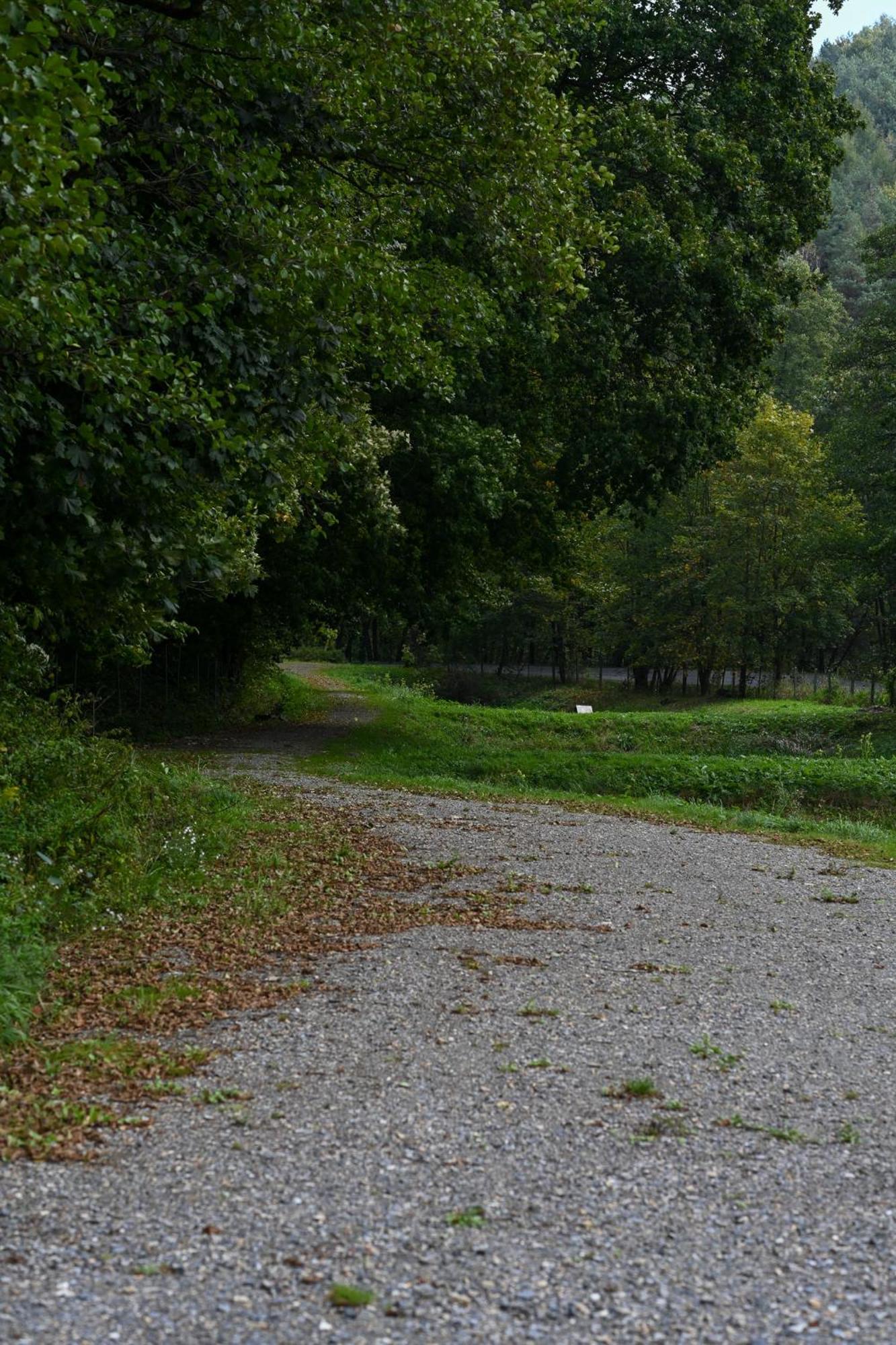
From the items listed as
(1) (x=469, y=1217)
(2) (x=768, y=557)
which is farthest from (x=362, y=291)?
(2) (x=768, y=557)

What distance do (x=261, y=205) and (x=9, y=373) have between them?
273 centimetres

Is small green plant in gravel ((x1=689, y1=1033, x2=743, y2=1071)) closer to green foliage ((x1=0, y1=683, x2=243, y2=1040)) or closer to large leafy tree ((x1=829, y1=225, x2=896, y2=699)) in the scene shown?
green foliage ((x1=0, y1=683, x2=243, y2=1040))

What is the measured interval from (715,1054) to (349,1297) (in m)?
2.84

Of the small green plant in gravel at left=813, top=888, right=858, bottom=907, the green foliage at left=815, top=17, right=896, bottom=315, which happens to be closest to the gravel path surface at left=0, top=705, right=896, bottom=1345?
the small green plant in gravel at left=813, top=888, right=858, bottom=907

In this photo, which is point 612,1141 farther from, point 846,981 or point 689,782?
point 689,782

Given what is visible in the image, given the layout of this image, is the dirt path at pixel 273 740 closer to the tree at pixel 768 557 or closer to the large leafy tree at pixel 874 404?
the large leafy tree at pixel 874 404

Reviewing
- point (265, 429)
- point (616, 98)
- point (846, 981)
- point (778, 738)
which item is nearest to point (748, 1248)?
point (846, 981)

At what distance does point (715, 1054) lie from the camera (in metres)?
5.94

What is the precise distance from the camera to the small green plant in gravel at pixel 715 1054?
5.81m

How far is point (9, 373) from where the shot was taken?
26.7 feet

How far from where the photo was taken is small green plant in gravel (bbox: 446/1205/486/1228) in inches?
160

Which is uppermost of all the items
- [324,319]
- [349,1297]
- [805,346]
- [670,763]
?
[805,346]

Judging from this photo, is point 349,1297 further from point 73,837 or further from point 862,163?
point 862,163

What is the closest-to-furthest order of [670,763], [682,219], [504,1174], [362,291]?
[504,1174]
[362,291]
[682,219]
[670,763]
